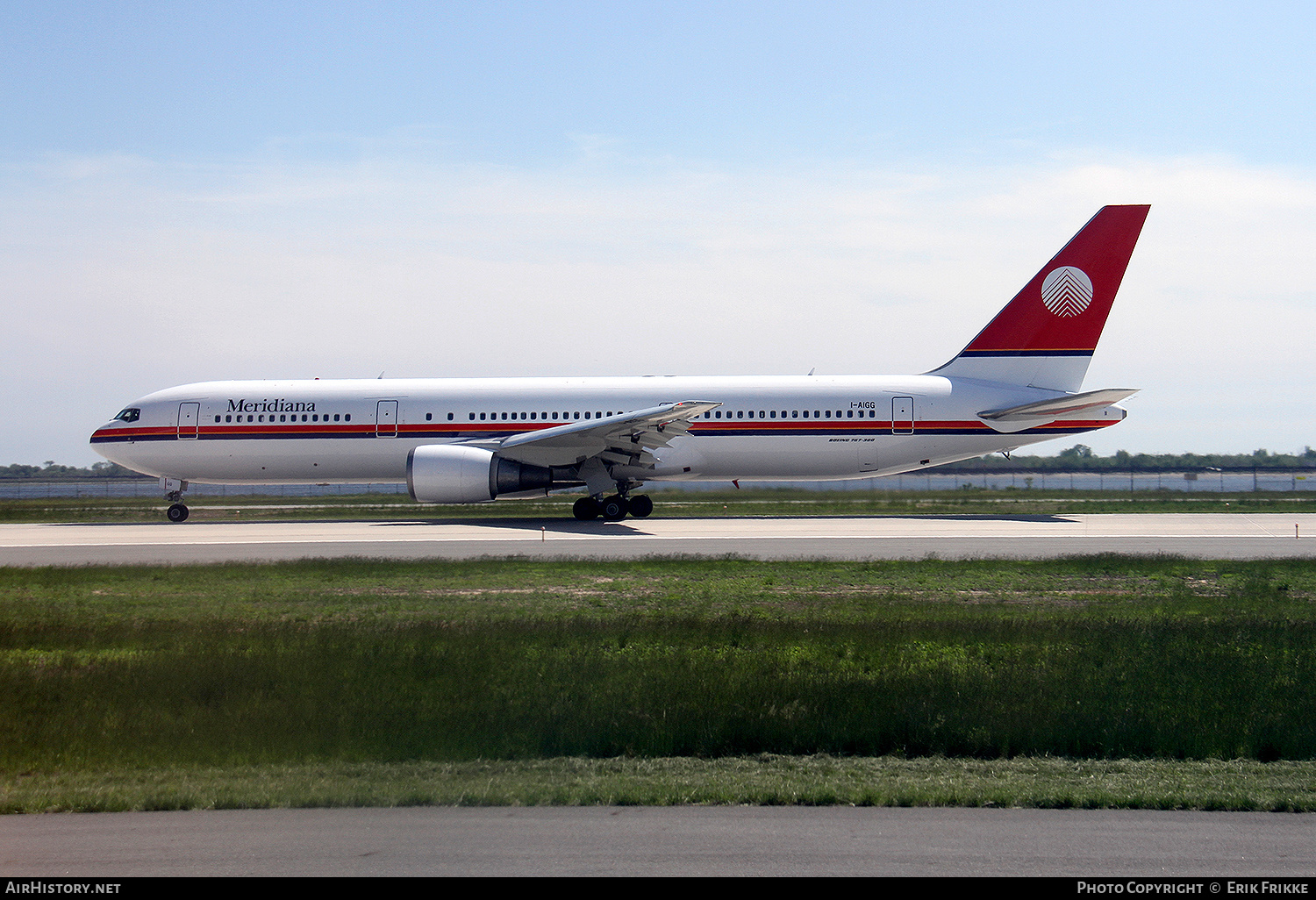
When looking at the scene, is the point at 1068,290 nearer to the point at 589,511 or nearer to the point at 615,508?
the point at 615,508

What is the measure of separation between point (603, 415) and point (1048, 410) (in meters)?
12.6

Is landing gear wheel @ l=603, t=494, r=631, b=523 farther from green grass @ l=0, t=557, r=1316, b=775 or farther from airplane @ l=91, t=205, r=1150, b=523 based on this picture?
green grass @ l=0, t=557, r=1316, b=775

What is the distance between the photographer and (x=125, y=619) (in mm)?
11922

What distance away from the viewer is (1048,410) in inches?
1104

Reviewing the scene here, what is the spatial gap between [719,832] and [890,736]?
284 centimetres

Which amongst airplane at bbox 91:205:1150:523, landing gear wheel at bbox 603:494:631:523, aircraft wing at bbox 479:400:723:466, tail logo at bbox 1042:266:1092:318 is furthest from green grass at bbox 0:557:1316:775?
tail logo at bbox 1042:266:1092:318

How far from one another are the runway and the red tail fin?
14.5ft

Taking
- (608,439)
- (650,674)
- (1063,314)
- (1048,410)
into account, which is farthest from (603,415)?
(650,674)

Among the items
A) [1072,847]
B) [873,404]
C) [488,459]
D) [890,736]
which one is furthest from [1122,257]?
[1072,847]

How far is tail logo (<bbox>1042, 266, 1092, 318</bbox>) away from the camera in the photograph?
29.1 metres

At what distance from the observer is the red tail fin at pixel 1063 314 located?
29.1 metres

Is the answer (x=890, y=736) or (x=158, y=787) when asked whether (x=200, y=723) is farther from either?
(x=890, y=736)

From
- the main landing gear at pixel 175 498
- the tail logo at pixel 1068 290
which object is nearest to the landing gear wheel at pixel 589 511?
the main landing gear at pixel 175 498

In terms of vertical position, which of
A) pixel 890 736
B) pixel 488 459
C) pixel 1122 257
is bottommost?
pixel 890 736
